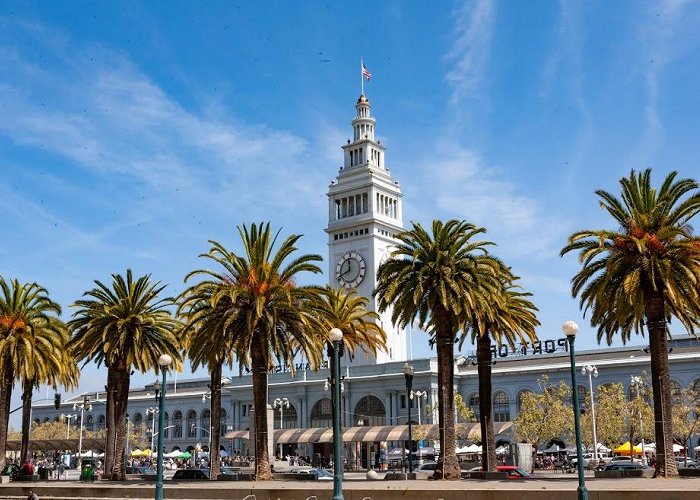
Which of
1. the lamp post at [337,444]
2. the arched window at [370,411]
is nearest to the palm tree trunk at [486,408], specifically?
the lamp post at [337,444]

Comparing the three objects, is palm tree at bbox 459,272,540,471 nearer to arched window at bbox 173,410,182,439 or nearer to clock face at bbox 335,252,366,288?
→ clock face at bbox 335,252,366,288

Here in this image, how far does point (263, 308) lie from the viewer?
1726 inches

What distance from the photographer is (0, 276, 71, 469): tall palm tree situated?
5297 centimetres

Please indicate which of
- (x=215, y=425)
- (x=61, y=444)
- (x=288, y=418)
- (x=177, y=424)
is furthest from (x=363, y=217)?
(x=215, y=425)

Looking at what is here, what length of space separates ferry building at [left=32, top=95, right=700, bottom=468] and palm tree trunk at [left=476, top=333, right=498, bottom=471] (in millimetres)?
31703

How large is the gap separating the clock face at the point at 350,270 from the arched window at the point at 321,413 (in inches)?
696

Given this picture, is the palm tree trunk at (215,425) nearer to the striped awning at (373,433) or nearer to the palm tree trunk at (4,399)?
the palm tree trunk at (4,399)

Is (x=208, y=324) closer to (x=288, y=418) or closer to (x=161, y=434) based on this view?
(x=161, y=434)

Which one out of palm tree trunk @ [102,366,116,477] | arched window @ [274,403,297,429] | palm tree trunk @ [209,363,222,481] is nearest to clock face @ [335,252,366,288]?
arched window @ [274,403,297,429]

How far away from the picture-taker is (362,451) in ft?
331

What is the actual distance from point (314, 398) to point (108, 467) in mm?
54893

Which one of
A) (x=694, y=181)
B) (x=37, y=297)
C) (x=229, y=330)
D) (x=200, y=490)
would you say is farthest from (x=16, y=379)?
(x=694, y=181)

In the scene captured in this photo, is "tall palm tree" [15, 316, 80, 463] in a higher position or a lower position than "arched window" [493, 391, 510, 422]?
higher

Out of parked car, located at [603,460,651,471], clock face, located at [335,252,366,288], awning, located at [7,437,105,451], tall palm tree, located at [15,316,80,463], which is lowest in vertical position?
parked car, located at [603,460,651,471]
